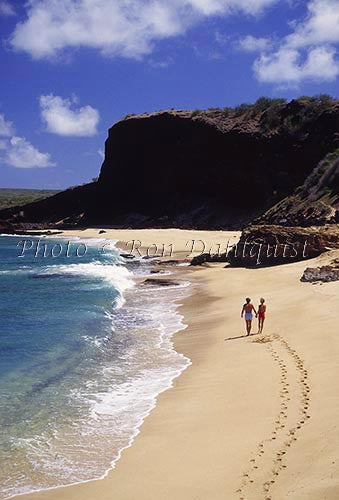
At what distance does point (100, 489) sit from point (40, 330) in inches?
411

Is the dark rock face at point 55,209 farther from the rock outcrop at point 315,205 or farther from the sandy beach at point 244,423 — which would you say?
the sandy beach at point 244,423

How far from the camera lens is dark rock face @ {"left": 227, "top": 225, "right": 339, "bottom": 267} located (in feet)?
84.3

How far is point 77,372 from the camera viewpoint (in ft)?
39.8

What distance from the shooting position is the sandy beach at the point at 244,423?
6.11 meters

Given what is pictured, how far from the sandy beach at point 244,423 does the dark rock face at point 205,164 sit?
157 feet

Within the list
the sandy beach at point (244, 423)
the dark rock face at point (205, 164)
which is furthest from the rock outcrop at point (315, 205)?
the sandy beach at point (244, 423)

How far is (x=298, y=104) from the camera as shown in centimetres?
6500

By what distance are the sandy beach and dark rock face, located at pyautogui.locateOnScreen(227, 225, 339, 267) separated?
32.8 ft

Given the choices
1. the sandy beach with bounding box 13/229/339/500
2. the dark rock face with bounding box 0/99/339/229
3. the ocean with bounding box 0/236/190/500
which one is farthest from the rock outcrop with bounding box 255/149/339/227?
the sandy beach with bounding box 13/229/339/500

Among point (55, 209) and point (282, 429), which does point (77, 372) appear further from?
point (55, 209)

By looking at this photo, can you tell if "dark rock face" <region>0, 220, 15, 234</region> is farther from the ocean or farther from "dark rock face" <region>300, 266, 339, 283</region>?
"dark rock face" <region>300, 266, 339, 283</region>

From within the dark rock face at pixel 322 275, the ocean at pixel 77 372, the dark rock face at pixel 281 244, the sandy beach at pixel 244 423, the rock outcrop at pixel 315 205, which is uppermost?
the rock outcrop at pixel 315 205

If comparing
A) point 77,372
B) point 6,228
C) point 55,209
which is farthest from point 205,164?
point 77,372

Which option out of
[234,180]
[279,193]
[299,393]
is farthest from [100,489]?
[234,180]
